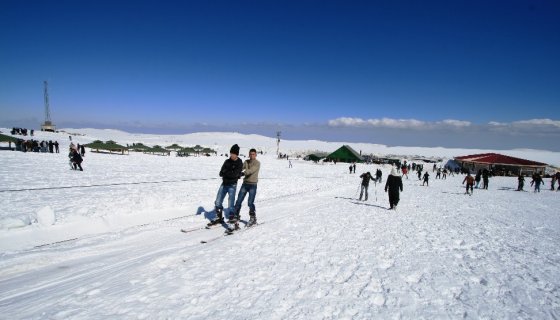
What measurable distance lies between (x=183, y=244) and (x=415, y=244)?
5.12 metres

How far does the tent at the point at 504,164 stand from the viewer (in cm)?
5512

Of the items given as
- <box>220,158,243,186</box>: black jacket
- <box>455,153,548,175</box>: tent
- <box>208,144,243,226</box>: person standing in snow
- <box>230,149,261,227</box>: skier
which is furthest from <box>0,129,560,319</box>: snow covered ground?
<box>455,153,548,175</box>: tent

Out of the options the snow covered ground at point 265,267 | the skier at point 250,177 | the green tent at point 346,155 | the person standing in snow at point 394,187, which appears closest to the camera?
the snow covered ground at point 265,267

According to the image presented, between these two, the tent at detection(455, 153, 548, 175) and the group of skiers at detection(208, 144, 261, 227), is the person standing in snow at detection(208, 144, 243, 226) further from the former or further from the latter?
the tent at detection(455, 153, 548, 175)

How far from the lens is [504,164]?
5681cm

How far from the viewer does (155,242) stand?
22.3 feet

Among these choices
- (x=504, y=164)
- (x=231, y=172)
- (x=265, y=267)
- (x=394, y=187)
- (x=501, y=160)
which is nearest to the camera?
(x=265, y=267)

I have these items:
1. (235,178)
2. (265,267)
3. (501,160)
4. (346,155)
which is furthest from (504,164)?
(265,267)

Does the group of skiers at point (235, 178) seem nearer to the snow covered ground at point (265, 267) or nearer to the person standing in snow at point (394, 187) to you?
the snow covered ground at point (265, 267)

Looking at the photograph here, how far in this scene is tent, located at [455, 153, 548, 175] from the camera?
55.1m

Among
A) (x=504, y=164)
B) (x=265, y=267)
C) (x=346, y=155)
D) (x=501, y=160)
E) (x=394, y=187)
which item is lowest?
(x=504, y=164)

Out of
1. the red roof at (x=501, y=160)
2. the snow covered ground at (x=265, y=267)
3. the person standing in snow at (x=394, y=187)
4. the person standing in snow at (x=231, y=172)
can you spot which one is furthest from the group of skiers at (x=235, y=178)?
the red roof at (x=501, y=160)

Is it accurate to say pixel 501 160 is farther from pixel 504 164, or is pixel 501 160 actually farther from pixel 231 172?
pixel 231 172

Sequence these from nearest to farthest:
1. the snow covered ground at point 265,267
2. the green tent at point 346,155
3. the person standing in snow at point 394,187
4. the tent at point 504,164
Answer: the snow covered ground at point 265,267
the person standing in snow at point 394,187
the tent at point 504,164
the green tent at point 346,155
